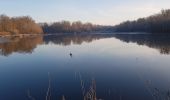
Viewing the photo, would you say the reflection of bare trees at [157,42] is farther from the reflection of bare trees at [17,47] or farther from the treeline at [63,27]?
the treeline at [63,27]

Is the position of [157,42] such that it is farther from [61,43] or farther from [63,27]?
[63,27]

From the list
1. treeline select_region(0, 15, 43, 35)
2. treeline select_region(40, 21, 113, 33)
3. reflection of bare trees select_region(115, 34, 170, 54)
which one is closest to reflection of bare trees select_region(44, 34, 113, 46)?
reflection of bare trees select_region(115, 34, 170, 54)

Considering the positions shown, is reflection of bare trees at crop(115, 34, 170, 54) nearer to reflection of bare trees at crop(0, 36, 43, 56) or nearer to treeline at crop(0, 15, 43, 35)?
reflection of bare trees at crop(0, 36, 43, 56)

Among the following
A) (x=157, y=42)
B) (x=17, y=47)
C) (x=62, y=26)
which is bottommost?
(x=17, y=47)

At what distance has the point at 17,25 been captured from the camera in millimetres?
82375

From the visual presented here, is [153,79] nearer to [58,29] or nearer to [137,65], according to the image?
[137,65]

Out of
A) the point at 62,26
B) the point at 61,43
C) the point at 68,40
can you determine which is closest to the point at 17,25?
the point at 62,26

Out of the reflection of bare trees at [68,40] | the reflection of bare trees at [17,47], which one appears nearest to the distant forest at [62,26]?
the reflection of bare trees at [68,40]

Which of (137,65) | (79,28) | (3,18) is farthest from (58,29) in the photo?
(137,65)

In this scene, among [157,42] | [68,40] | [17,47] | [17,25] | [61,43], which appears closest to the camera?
[17,47]

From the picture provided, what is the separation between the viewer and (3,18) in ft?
254

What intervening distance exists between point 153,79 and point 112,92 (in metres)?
2.78

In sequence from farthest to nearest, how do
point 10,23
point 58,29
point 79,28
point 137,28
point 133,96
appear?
point 79,28
point 58,29
point 137,28
point 10,23
point 133,96

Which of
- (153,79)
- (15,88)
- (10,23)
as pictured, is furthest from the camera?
(10,23)
